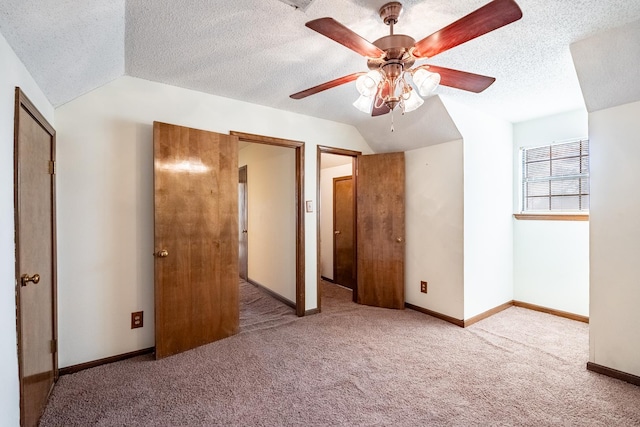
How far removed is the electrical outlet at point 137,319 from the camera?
2.36 meters

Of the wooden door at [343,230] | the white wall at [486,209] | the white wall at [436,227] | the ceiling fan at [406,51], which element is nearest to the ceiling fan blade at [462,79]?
the ceiling fan at [406,51]

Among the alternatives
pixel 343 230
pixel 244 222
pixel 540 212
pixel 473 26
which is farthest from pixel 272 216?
pixel 540 212

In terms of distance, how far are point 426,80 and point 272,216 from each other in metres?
2.91

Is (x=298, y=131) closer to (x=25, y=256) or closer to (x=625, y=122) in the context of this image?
(x=25, y=256)

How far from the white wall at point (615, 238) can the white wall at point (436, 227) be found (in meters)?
1.04

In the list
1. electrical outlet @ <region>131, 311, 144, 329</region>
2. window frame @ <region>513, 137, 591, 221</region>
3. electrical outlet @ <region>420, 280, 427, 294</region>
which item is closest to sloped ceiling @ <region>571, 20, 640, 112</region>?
window frame @ <region>513, 137, 591, 221</region>

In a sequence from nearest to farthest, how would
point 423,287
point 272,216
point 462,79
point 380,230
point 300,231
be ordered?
point 462,79, point 300,231, point 423,287, point 380,230, point 272,216

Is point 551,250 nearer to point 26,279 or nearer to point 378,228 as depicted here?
point 378,228

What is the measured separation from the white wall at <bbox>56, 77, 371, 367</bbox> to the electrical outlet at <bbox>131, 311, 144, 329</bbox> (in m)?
0.04

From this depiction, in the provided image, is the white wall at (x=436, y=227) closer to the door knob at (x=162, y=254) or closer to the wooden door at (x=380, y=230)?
the wooden door at (x=380, y=230)

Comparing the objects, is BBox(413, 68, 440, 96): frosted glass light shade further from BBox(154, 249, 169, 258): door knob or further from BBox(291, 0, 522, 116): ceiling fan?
BBox(154, 249, 169, 258): door knob

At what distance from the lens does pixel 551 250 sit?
3.34m

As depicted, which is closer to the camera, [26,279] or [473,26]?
[473,26]

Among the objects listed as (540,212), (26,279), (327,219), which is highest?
(540,212)
